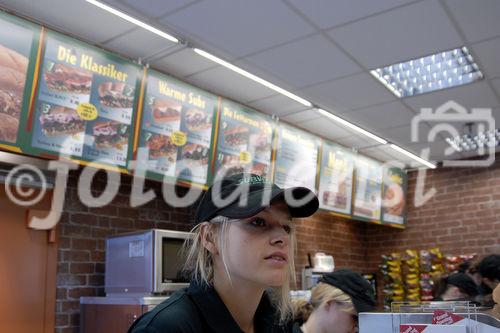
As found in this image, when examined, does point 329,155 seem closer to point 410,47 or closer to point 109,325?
point 410,47

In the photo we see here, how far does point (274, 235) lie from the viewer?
4.26 ft

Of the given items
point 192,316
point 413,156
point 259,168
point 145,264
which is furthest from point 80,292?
point 413,156

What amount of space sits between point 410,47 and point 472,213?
13.1 ft

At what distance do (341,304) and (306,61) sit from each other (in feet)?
6.69

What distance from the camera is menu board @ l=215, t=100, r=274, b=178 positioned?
4.39 m

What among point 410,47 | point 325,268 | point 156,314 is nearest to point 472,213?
point 325,268

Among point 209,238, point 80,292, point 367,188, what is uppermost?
point 367,188

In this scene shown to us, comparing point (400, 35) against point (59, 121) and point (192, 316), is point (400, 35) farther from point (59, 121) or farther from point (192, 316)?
point (192, 316)

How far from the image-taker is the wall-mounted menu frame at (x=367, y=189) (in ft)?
21.1

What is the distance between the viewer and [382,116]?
17.1 ft

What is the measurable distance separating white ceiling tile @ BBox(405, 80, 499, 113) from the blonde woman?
3.57 metres

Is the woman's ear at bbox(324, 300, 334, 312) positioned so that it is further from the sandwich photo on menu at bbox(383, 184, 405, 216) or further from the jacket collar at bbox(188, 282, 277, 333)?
the sandwich photo on menu at bbox(383, 184, 405, 216)

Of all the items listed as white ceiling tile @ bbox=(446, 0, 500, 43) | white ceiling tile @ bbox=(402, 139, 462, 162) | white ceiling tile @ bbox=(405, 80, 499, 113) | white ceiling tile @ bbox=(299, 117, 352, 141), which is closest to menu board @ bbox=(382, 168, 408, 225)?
white ceiling tile @ bbox=(402, 139, 462, 162)

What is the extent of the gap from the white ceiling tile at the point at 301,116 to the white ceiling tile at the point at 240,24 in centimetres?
147
